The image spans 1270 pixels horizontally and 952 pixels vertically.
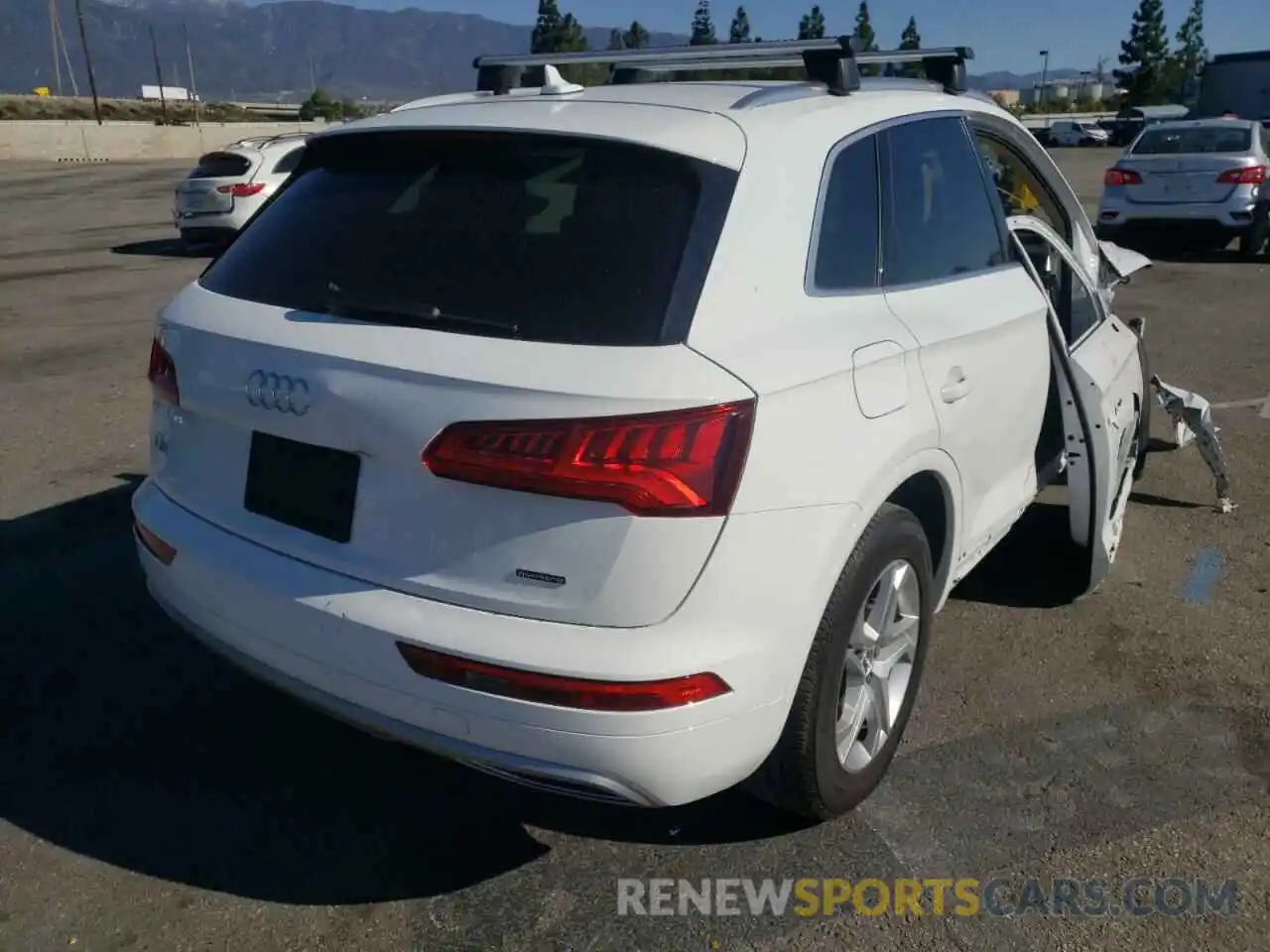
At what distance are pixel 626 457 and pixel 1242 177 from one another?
44.0ft

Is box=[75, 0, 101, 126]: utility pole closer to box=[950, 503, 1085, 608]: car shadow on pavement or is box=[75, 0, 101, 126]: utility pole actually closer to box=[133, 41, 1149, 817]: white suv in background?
box=[950, 503, 1085, 608]: car shadow on pavement

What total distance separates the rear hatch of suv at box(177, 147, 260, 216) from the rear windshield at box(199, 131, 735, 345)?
1277 centimetres

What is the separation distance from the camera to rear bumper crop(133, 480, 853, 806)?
7.51 ft

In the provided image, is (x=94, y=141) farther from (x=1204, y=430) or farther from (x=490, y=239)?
(x=490, y=239)

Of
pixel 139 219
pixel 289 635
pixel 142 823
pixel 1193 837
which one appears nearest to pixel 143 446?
pixel 142 823

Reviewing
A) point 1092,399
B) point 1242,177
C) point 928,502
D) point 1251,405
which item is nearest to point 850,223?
point 928,502

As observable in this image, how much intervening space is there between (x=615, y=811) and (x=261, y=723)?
1152 millimetres

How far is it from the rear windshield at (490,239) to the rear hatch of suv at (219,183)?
1277cm

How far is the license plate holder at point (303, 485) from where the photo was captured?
2.48 metres

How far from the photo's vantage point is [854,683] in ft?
9.68

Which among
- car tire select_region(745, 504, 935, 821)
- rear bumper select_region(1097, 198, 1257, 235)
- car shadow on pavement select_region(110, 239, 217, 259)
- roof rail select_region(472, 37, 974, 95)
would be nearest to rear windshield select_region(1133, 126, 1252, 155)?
rear bumper select_region(1097, 198, 1257, 235)

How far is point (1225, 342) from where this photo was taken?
365 inches

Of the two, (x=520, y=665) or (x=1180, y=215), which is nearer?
(x=520, y=665)

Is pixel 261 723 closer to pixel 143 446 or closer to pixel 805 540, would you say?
pixel 805 540
